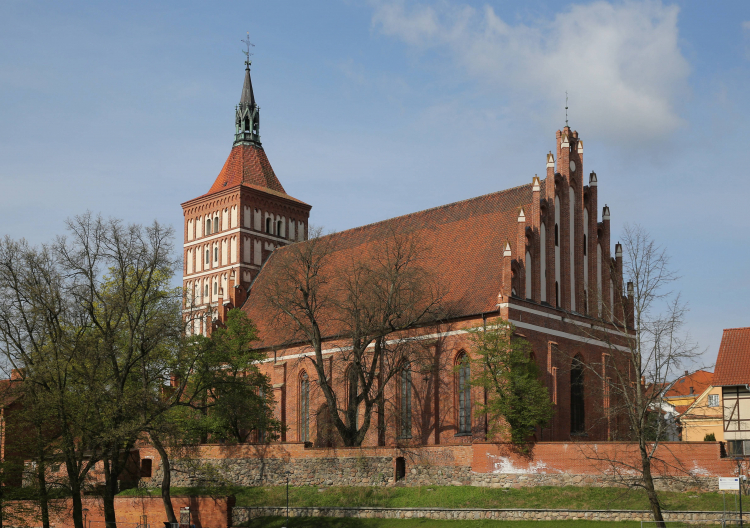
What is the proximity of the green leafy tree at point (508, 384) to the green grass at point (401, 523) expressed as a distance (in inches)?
196

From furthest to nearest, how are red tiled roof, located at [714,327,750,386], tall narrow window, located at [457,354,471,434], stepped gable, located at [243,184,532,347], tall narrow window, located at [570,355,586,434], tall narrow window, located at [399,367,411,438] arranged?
tall narrow window, located at [399,367,411,438], tall narrow window, located at [570,355,586,434], stepped gable, located at [243,184,532,347], tall narrow window, located at [457,354,471,434], red tiled roof, located at [714,327,750,386]

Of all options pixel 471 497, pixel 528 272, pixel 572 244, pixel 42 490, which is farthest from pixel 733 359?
pixel 42 490

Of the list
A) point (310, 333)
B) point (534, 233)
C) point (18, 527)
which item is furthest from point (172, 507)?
point (534, 233)

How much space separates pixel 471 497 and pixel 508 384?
5.31 metres

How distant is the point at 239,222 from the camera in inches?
2303

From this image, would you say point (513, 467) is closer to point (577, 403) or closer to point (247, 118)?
point (577, 403)

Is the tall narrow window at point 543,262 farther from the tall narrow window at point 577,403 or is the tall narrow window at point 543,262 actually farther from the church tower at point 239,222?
the church tower at point 239,222

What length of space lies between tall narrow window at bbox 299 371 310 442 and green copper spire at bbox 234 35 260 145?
20522 mm

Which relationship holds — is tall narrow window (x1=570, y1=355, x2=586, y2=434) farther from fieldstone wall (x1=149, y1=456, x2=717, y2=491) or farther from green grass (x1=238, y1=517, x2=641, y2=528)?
green grass (x1=238, y1=517, x2=641, y2=528)

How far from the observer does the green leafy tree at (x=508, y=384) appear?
36.6 meters

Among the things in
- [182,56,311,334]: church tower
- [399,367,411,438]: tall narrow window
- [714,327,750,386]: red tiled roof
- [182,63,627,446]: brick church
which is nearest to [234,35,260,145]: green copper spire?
[182,56,311,334]: church tower

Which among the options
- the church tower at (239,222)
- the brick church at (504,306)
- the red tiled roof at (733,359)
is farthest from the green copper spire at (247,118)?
the red tiled roof at (733,359)

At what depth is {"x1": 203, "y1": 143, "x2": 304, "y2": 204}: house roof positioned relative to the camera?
60781 mm

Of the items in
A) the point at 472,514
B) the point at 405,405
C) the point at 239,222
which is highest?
the point at 239,222
